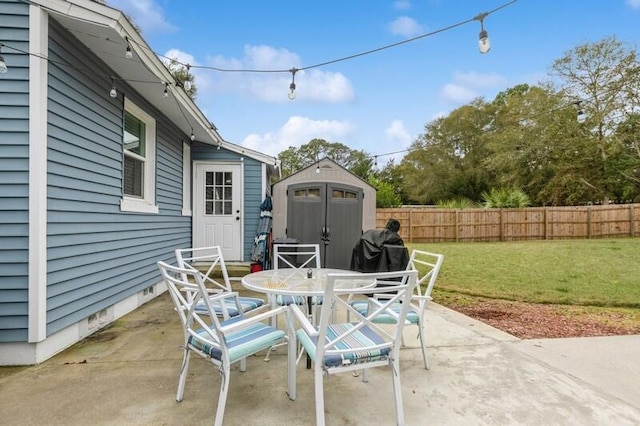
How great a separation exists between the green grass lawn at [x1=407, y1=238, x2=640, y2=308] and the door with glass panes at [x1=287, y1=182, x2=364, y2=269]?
168 centimetres

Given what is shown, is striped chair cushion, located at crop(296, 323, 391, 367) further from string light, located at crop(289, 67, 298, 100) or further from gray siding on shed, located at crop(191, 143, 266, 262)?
gray siding on shed, located at crop(191, 143, 266, 262)

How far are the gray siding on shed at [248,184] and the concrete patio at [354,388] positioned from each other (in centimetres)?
344

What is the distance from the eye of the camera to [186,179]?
6148 mm

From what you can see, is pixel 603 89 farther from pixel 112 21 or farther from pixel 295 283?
pixel 112 21

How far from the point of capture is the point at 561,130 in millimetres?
16547

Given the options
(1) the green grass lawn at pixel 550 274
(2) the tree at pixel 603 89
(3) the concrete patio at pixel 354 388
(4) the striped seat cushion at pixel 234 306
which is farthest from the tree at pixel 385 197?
(4) the striped seat cushion at pixel 234 306

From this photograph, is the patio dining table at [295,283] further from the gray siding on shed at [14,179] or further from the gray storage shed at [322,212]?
the gray storage shed at [322,212]

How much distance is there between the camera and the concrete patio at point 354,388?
1.93 metres

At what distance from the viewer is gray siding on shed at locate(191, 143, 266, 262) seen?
6.45 m

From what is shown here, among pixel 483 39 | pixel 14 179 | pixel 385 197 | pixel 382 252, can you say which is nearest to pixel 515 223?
pixel 385 197

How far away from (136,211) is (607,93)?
18551mm

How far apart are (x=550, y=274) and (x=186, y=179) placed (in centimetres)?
713

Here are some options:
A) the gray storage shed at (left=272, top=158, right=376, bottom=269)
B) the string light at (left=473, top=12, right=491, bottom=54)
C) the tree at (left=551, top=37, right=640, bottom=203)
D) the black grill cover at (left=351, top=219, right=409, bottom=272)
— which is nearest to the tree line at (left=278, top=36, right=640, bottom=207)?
the tree at (left=551, top=37, right=640, bottom=203)

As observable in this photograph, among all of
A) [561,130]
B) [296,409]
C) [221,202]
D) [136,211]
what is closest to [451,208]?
[561,130]
